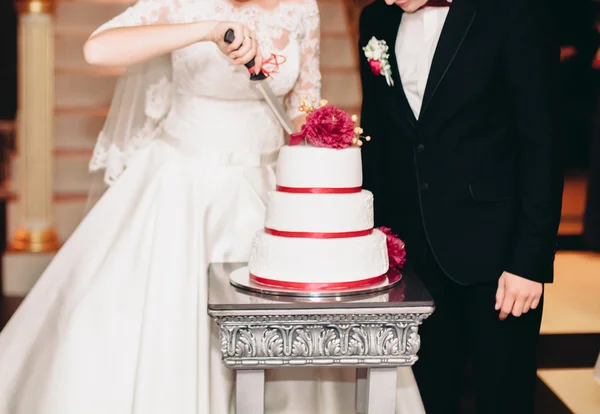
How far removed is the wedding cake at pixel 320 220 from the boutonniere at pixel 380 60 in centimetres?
38

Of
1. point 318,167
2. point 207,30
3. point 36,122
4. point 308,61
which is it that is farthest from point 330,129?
point 36,122

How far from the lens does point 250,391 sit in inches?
81.8

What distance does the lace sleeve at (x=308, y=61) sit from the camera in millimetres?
2762

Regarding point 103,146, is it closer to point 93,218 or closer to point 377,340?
point 93,218

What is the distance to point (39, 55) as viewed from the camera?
5.03m

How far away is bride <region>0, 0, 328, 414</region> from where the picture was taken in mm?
2367

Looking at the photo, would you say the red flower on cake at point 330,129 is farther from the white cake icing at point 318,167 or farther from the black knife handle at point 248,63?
the black knife handle at point 248,63

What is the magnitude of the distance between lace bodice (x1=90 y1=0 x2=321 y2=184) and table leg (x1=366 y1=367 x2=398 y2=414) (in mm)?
932

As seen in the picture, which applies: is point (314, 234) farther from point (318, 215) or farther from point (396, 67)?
point (396, 67)

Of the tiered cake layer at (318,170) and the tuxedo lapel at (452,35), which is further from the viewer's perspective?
the tuxedo lapel at (452,35)

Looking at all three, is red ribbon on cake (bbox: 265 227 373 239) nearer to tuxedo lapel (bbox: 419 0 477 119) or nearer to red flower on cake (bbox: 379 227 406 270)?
red flower on cake (bbox: 379 227 406 270)

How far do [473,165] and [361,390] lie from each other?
718 millimetres

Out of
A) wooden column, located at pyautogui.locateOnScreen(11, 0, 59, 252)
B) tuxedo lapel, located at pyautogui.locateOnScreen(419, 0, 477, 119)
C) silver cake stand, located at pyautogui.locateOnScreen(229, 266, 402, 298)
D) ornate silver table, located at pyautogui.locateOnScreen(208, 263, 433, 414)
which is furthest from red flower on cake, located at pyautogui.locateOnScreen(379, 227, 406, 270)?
wooden column, located at pyautogui.locateOnScreen(11, 0, 59, 252)

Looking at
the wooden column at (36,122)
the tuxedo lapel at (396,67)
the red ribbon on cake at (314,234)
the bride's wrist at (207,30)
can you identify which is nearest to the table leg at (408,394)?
the red ribbon on cake at (314,234)
